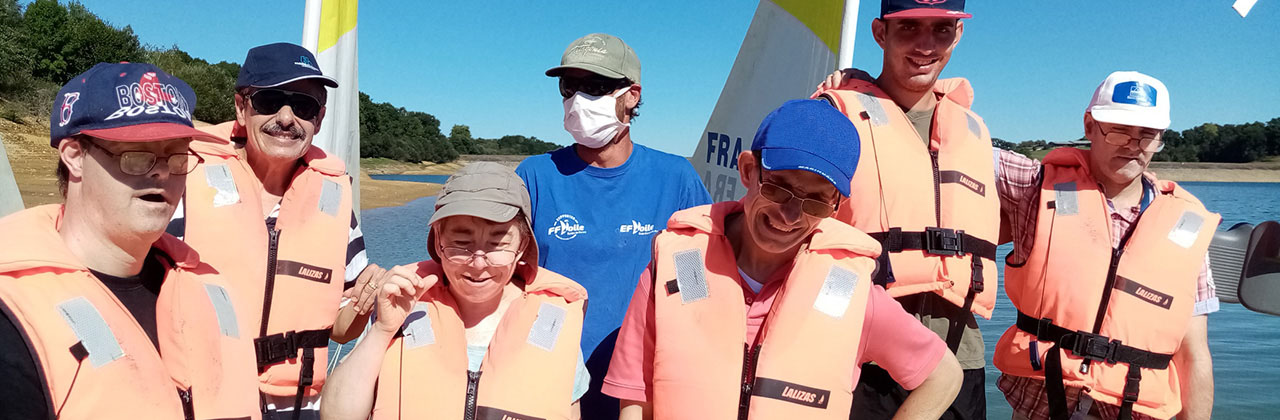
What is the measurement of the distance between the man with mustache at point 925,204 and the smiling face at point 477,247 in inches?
47.4

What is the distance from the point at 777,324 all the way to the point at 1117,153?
180 cm

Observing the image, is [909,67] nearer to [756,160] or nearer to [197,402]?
[756,160]

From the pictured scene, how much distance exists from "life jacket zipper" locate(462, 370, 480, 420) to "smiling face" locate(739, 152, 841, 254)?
94 cm

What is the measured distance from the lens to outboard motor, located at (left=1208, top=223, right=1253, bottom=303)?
133 inches

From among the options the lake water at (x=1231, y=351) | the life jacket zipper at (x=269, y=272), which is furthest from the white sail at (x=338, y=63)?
the lake water at (x=1231, y=351)

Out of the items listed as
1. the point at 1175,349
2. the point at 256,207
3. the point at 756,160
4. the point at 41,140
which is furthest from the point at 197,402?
the point at 41,140

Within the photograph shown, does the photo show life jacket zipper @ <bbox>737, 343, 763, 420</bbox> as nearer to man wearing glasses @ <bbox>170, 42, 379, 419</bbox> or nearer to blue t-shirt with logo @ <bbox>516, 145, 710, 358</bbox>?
blue t-shirt with logo @ <bbox>516, 145, 710, 358</bbox>

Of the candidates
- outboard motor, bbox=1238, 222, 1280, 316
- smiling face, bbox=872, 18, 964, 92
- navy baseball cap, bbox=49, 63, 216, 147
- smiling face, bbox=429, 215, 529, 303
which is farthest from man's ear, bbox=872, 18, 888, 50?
navy baseball cap, bbox=49, 63, 216, 147

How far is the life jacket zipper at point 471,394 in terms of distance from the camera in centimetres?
234

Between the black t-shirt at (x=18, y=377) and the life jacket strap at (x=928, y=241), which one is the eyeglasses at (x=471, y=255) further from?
the life jacket strap at (x=928, y=241)

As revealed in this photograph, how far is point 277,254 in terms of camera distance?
2994 mm

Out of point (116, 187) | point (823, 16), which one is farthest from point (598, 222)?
point (823, 16)

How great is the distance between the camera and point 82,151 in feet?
5.69

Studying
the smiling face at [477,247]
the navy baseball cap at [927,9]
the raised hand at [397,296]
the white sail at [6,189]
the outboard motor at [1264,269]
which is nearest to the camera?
the raised hand at [397,296]
